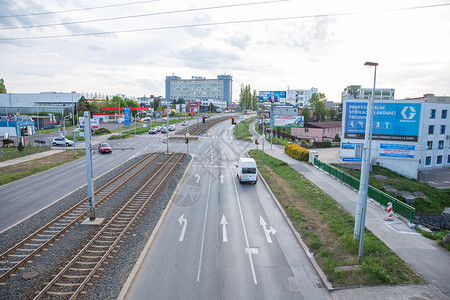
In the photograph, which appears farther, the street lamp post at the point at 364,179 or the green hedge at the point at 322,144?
the green hedge at the point at 322,144

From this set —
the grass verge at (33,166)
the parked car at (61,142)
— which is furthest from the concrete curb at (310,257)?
the parked car at (61,142)

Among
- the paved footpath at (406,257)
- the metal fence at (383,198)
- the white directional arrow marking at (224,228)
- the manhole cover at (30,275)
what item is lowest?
the white directional arrow marking at (224,228)

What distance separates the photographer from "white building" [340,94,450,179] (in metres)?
33.5

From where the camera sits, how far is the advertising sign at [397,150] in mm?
34719

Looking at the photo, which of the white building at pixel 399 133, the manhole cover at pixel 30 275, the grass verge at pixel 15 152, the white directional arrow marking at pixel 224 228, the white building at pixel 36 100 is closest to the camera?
the manhole cover at pixel 30 275

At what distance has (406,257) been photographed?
12.7 m

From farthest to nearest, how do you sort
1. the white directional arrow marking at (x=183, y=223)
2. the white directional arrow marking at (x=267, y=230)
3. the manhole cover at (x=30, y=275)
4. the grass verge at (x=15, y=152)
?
the grass verge at (x=15, y=152)
the white directional arrow marking at (x=267, y=230)
the white directional arrow marking at (x=183, y=223)
the manhole cover at (x=30, y=275)

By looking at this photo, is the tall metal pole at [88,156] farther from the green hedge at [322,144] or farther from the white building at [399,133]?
the green hedge at [322,144]

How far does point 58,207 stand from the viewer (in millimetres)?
19375

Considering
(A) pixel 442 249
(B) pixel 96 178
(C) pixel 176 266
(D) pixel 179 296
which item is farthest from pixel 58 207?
(A) pixel 442 249

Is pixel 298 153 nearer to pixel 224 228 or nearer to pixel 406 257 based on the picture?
pixel 224 228

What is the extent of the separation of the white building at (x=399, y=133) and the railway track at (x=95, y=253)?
81.8 ft

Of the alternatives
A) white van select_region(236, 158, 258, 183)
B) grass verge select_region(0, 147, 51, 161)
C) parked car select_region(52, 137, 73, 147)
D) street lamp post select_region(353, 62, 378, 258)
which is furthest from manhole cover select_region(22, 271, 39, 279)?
parked car select_region(52, 137, 73, 147)

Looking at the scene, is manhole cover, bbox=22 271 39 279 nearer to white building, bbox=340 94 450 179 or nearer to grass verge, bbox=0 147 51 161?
white building, bbox=340 94 450 179
